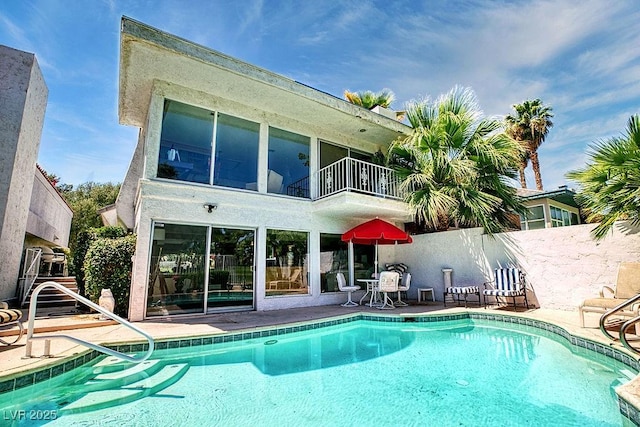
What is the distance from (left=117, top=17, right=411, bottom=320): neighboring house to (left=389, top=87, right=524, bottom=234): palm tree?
94 centimetres

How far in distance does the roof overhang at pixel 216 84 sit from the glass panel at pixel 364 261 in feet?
14.5

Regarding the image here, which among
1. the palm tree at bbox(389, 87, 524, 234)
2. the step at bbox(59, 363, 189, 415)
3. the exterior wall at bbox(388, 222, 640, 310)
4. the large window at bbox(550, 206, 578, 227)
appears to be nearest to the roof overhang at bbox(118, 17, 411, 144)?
the palm tree at bbox(389, 87, 524, 234)

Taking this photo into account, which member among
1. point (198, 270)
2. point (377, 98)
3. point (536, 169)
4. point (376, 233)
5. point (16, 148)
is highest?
point (377, 98)

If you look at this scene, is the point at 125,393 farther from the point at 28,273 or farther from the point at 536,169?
the point at 536,169

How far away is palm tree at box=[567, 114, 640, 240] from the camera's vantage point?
580 cm

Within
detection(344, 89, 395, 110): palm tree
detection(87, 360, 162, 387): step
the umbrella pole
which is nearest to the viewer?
detection(87, 360, 162, 387): step

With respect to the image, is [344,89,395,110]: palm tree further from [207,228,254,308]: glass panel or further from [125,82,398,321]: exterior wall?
[207,228,254,308]: glass panel

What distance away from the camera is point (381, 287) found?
912 centimetres

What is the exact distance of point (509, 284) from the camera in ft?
28.0

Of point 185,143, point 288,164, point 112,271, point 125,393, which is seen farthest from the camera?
point 288,164

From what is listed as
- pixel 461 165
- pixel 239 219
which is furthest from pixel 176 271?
pixel 461 165

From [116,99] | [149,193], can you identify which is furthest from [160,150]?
[116,99]

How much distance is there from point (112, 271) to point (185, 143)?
3.78 metres

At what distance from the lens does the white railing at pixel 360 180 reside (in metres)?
10.2
